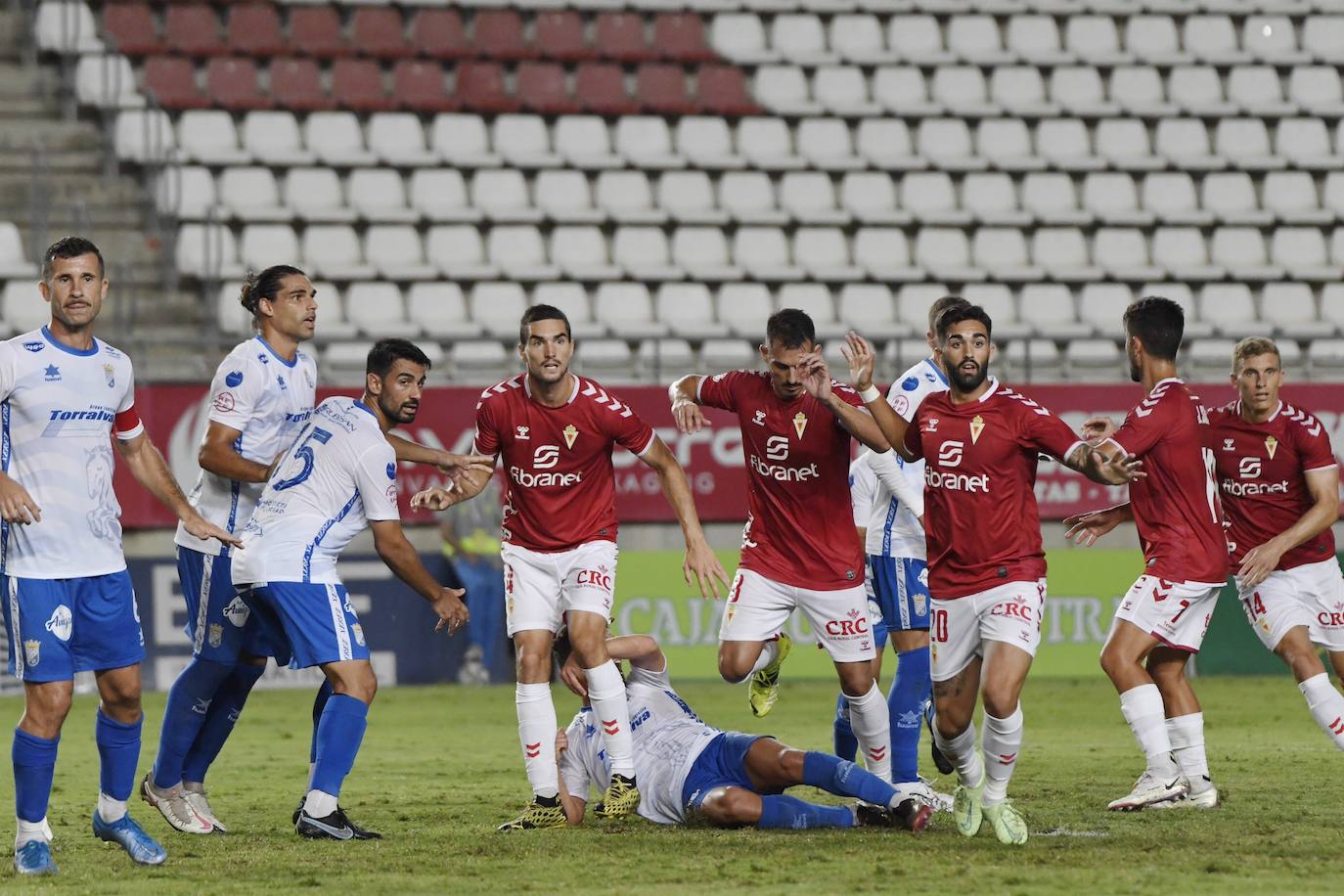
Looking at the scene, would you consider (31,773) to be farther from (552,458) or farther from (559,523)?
(552,458)

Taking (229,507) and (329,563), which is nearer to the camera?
(329,563)

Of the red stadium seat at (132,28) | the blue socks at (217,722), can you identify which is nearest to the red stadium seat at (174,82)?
the red stadium seat at (132,28)

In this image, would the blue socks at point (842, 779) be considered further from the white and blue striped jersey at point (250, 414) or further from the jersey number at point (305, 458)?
the white and blue striped jersey at point (250, 414)

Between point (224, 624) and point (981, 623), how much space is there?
132 inches

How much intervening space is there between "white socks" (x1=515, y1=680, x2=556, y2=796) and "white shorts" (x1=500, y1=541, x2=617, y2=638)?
340 millimetres

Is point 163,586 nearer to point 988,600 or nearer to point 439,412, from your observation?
point 439,412

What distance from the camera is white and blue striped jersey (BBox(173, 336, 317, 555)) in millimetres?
8148

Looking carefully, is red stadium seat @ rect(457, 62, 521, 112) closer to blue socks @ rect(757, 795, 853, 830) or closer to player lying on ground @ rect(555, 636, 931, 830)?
player lying on ground @ rect(555, 636, 931, 830)

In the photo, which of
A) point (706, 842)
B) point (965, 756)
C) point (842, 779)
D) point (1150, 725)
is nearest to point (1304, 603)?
point (1150, 725)

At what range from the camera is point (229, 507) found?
27.5ft

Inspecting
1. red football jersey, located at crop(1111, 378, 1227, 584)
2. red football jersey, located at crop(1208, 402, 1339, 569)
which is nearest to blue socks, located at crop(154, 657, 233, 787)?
red football jersey, located at crop(1111, 378, 1227, 584)

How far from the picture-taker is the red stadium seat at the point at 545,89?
71.0 feet

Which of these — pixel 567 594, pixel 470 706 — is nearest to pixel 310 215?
pixel 470 706

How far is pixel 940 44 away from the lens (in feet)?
75.9
